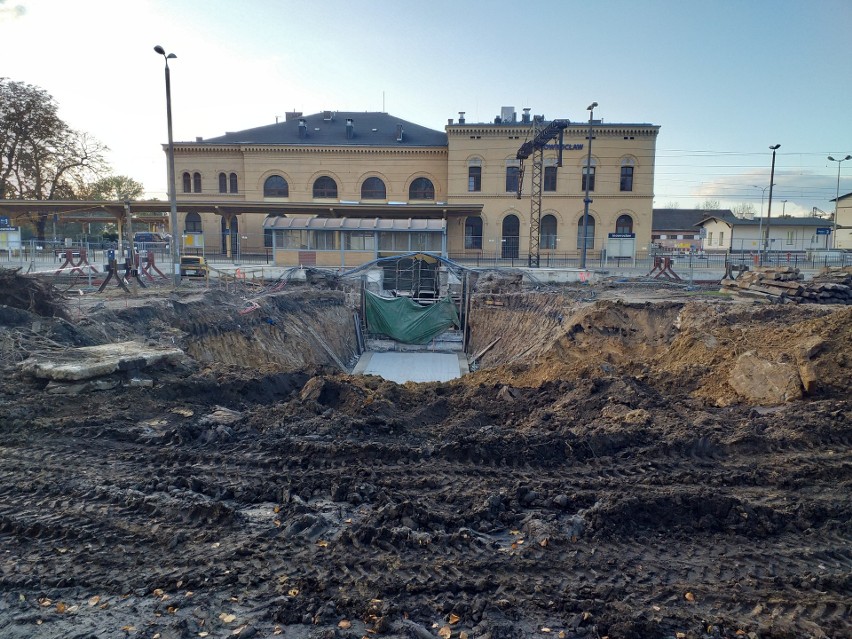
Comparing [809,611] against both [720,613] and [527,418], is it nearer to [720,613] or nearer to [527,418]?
[720,613]

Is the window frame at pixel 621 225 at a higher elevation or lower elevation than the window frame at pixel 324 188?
lower

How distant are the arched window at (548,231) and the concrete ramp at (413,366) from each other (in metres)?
23.1

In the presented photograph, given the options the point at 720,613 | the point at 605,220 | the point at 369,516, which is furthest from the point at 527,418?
the point at 605,220

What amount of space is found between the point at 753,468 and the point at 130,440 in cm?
757

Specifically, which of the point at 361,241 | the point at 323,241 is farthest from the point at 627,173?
the point at 323,241

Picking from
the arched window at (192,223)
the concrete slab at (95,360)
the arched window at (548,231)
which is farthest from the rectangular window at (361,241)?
the concrete slab at (95,360)

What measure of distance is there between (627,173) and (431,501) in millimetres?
40999

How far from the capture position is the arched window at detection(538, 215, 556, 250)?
138 feet

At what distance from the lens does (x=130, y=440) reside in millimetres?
7039

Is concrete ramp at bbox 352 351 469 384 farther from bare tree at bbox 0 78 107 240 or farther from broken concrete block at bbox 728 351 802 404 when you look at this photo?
bare tree at bbox 0 78 107 240

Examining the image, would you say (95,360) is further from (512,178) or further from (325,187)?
(512,178)

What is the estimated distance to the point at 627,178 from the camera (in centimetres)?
4197

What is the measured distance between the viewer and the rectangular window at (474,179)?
1650 inches

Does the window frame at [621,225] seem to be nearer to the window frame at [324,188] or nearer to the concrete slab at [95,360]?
the window frame at [324,188]
